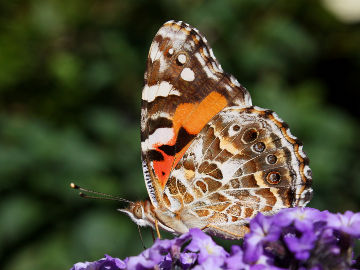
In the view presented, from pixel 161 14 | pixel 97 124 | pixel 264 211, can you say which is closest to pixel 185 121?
pixel 264 211

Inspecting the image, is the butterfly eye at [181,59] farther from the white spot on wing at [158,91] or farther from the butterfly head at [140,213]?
the butterfly head at [140,213]

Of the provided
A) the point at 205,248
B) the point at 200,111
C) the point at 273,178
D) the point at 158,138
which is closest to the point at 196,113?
the point at 200,111

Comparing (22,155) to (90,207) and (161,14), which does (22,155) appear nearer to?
(90,207)

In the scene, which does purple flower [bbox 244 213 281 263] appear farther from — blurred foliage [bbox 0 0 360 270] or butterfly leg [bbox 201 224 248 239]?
blurred foliage [bbox 0 0 360 270]

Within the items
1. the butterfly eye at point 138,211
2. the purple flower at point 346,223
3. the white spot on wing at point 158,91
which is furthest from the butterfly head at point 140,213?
the purple flower at point 346,223

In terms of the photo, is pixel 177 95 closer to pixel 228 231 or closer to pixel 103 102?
pixel 228 231

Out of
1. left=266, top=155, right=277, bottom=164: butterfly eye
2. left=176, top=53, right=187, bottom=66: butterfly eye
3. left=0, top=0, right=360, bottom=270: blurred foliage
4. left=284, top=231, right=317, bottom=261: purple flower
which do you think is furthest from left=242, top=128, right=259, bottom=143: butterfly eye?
left=0, top=0, right=360, bottom=270: blurred foliage

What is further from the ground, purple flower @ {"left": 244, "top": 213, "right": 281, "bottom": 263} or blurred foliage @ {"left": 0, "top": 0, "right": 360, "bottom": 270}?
blurred foliage @ {"left": 0, "top": 0, "right": 360, "bottom": 270}

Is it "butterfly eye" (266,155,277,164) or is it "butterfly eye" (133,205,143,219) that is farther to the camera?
"butterfly eye" (266,155,277,164)
